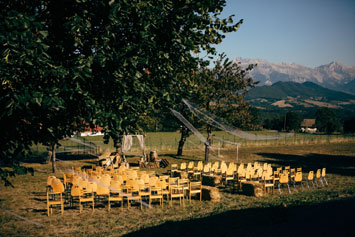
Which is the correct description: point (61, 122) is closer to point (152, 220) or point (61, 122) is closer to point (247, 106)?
point (152, 220)

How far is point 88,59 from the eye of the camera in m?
6.00

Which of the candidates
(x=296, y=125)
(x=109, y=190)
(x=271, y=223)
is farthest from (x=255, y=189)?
(x=296, y=125)

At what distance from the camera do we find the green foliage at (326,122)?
9243 cm

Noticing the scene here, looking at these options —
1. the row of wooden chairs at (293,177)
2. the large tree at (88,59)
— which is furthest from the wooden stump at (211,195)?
the large tree at (88,59)

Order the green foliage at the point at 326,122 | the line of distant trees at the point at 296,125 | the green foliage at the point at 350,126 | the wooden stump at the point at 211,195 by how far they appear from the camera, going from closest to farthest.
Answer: the wooden stump at the point at 211,195
the green foliage at the point at 350,126
the line of distant trees at the point at 296,125
the green foliage at the point at 326,122

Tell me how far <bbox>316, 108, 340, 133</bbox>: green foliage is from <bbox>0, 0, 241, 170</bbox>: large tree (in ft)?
315

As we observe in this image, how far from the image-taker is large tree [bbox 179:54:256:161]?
2602cm

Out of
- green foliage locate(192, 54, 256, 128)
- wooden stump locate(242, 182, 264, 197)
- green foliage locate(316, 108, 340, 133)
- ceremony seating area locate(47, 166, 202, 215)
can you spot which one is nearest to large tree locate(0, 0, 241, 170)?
ceremony seating area locate(47, 166, 202, 215)

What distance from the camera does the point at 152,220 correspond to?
31.5ft

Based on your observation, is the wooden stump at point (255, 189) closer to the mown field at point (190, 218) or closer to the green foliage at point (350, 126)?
the mown field at point (190, 218)

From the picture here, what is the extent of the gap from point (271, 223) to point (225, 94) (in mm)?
19174

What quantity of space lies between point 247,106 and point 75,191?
1931 centimetres

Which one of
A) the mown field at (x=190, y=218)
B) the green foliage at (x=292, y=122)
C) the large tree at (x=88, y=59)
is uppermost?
Result: the green foliage at (x=292, y=122)

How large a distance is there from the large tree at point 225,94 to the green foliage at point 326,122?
76.6 m
